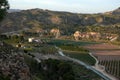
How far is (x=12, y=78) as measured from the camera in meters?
16.0

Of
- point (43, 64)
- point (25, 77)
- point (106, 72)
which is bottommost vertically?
point (106, 72)

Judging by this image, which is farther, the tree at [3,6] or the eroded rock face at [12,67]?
the tree at [3,6]

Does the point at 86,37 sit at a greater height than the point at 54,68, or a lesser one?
lesser

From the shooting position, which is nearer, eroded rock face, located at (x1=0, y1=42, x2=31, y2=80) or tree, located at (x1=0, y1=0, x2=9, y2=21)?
eroded rock face, located at (x1=0, y1=42, x2=31, y2=80)

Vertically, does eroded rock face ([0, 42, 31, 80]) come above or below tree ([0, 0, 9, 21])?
below

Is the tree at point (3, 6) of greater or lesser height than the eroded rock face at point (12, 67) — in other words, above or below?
above

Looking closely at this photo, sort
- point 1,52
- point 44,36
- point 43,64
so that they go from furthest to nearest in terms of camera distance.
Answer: point 44,36 → point 43,64 → point 1,52

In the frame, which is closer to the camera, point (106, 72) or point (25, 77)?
point (25, 77)

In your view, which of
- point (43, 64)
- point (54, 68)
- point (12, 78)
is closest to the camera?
point (12, 78)

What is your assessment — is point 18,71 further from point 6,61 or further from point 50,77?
point 50,77

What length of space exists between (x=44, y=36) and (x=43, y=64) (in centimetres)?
12884

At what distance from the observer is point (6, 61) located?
16766 mm

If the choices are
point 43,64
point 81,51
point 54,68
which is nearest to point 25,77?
point 54,68

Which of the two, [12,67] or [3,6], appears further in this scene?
[3,6]
